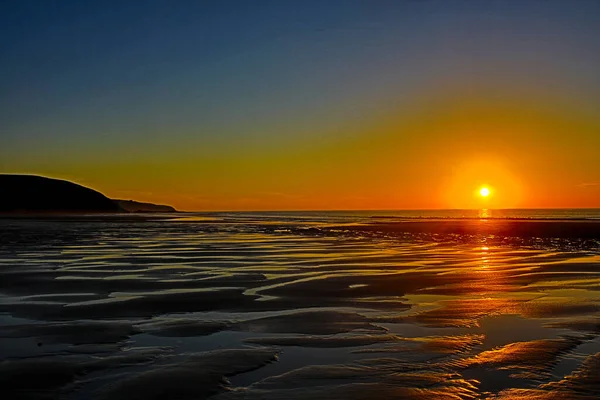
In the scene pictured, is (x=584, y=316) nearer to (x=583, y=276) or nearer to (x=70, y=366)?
(x=583, y=276)

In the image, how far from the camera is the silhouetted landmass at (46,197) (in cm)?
15724

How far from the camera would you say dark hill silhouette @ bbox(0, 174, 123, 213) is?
158m

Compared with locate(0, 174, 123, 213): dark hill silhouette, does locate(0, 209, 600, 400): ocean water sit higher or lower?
lower

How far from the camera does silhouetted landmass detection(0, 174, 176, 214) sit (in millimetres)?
157238

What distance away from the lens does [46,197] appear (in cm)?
16538

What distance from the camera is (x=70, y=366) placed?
8.04 meters

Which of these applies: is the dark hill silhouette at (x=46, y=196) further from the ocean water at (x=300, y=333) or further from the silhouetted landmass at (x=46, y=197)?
the ocean water at (x=300, y=333)

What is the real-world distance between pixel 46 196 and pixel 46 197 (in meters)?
0.85

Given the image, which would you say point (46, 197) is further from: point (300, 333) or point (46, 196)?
point (300, 333)

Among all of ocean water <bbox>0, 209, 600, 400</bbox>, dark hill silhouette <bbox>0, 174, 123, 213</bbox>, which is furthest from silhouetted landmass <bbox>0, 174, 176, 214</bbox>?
ocean water <bbox>0, 209, 600, 400</bbox>

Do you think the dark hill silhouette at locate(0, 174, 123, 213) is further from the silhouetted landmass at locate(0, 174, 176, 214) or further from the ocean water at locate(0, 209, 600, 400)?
the ocean water at locate(0, 209, 600, 400)

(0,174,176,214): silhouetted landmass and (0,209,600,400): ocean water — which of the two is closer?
(0,209,600,400): ocean water

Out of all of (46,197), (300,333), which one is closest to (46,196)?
(46,197)

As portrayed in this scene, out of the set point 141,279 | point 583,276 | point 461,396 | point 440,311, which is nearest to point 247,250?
point 141,279
